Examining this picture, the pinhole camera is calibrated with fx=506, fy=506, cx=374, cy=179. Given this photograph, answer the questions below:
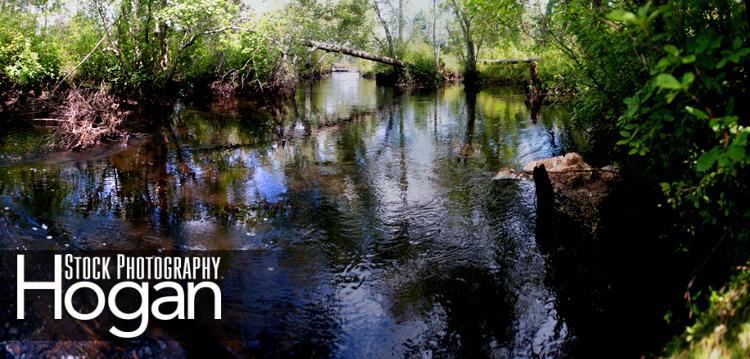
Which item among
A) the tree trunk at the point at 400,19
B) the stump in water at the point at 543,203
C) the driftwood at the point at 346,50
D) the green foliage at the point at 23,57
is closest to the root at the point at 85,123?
the green foliage at the point at 23,57

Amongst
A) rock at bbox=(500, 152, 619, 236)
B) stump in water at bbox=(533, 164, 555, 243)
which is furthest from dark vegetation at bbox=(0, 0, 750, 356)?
stump in water at bbox=(533, 164, 555, 243)

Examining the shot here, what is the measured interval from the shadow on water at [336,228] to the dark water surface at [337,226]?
0.09 ft

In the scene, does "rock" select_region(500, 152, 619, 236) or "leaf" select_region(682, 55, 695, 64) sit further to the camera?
"rock" select_region(500, 152, 619, 236)

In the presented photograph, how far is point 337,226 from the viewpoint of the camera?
28.6 ft

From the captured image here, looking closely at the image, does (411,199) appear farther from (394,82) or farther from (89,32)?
(394,82)

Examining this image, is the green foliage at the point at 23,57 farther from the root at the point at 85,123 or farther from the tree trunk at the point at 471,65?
the tree trunk at the point at 471,65

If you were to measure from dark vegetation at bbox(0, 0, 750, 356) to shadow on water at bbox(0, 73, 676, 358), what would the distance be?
1808mm

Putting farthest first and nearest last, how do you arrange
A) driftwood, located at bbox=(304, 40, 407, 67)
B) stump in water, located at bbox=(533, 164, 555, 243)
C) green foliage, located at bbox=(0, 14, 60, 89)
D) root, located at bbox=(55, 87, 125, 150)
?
driftwood, located at bbox=(304, 40, 407, 67) → green foliage, located at bbox=(0, 14, 60, 89) → root, located at bbox=(55, 87, 125, 150) → stump in water, located at bbox=(533, 164, 555, 243)

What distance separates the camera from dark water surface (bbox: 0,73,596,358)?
18.8 ft

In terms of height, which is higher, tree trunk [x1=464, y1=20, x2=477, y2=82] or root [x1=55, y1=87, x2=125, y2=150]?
tree trunk [x1=464, y1=20, x2=477, y2=82]

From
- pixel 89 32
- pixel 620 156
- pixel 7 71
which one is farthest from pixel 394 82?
pixel 620 156

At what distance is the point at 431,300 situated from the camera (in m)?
6.30

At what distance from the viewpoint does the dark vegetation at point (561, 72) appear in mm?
3602

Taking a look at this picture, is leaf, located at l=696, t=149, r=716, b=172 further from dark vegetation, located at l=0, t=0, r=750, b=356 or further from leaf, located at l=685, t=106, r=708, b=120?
leaf, located at l=685, t=106, r=708, b=120
